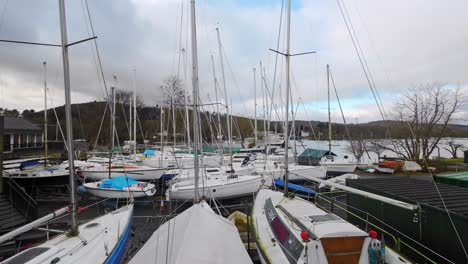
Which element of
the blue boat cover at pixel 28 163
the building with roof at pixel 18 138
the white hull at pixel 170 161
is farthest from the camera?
the building with roof at pixel 18 138

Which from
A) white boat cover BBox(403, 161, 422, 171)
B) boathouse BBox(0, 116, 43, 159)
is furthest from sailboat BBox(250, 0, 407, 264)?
boathouse BBox(0, 116, 43, 159)

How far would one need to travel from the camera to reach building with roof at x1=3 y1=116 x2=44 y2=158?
74.2 ft

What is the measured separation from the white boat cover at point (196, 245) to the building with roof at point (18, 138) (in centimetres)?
2317

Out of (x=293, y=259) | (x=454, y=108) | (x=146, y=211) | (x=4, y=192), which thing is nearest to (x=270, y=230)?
(x=293, y=259)

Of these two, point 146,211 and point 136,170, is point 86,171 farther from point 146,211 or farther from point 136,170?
point 146,211

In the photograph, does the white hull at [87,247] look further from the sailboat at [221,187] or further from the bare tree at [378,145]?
the bare tree at [378,145]

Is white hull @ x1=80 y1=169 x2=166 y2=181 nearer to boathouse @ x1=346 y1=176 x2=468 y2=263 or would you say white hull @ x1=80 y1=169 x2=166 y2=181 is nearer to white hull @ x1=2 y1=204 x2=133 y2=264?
white hull @ x1=2 y1=204 x2=133 y2=264

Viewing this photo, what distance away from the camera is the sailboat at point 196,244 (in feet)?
13.9

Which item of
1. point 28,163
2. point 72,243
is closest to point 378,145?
point 72,243

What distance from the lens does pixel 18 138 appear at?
89.7 feet

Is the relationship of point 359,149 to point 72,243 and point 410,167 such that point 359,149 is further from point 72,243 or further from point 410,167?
point 72,243

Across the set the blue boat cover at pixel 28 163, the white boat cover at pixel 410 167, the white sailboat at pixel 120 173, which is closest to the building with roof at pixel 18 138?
the blue boat cover at pixel 28 163

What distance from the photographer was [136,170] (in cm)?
1920

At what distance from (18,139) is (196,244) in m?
31.1
